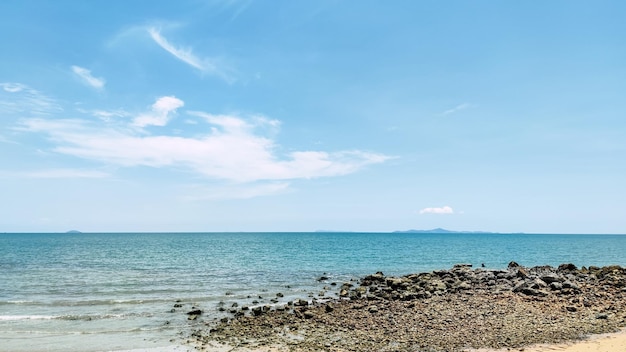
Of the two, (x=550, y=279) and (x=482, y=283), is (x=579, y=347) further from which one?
(x=482, y=283)

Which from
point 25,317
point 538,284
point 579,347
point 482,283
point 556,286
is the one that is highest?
point 538,284

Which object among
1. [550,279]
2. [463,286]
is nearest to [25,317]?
[463,286]

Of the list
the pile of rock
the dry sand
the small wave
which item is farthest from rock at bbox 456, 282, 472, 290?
the small wave

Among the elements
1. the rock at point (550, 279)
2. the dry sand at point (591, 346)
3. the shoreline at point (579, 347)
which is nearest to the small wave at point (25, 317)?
the shoreline at point (579, 347)

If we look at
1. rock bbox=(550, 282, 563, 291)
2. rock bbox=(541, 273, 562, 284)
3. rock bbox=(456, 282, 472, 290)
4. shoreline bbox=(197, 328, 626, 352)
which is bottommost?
shoreline bbox=(197, 328, 626, 352)

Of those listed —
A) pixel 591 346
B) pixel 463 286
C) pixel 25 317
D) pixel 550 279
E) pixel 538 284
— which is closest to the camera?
pixel 591 346

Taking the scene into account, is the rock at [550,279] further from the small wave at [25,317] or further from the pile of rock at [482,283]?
the small wave at [25,317]

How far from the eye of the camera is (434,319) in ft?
65.8

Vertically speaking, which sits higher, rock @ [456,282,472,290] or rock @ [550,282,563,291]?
rock @ [550,282,563,291]

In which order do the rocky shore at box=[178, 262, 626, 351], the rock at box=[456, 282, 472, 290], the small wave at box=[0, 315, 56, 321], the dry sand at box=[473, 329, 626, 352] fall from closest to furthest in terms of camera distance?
the dry sand at box=[473, 329, 626, 352]
the rocky shore at box=[178, 262, 626, 351]
the small wave at box=[0, 315, 56, 321]
the rock at box=[456, 282, 472, 290]

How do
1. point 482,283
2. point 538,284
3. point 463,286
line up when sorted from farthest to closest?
point 482,283, point 463,286, point 538,284

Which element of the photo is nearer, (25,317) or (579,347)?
(579,347)

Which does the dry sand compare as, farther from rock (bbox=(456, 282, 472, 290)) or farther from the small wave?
the small wave

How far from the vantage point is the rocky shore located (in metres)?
16.9
